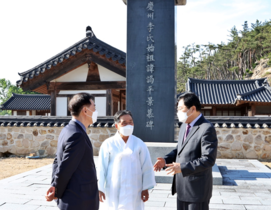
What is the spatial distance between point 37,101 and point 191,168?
24.1 m

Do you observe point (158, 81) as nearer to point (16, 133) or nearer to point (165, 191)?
point (165, 191)

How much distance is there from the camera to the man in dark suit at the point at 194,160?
8.11 feet

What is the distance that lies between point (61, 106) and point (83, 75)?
1577mm

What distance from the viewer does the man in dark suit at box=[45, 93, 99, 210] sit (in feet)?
7.11

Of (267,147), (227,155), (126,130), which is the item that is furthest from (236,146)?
(126,130)

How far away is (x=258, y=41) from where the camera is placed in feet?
117

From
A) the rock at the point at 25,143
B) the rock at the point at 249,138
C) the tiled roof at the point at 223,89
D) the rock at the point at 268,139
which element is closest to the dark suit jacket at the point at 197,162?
the rock at the point at 249,138

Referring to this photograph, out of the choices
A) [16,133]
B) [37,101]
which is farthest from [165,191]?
[37,101]

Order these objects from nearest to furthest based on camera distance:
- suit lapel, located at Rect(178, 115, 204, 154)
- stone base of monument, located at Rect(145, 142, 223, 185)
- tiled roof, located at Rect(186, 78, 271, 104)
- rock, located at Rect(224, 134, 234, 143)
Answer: suit lapel, located at Rect(178, 115, 204, 154) → stone base of monument, located at Rect(145, 142, 223, 185) → rock, located at Rect(224, 134, 234, 143) → tiled roof, located at Rect(186, 78, 271, 104)

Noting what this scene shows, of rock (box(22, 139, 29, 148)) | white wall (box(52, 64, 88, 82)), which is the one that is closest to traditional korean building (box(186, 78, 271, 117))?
white wall (box(52, 64, 88, 82))

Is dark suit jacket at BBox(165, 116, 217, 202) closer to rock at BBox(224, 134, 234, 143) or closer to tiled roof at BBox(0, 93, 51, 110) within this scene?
rock at BBox(224, 134, 234, 143)

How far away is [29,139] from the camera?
1107 cm

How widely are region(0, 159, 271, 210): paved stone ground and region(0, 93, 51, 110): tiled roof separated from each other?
17974 millimetres

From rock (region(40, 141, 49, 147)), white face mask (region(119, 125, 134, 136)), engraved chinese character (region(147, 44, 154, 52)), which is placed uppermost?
engraved chinese character (region(147, 44, 154, 52))
